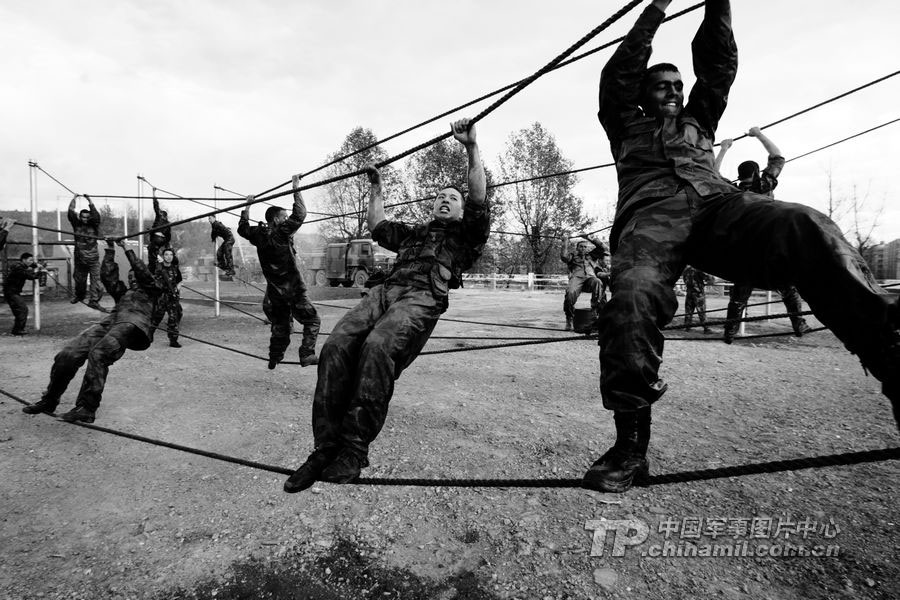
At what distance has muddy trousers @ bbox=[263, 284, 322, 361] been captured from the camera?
7.76 m

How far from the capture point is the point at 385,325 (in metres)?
2.95

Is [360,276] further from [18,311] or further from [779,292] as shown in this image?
[779,292]

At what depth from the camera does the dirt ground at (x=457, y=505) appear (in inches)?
118

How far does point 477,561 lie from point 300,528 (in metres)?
1.42

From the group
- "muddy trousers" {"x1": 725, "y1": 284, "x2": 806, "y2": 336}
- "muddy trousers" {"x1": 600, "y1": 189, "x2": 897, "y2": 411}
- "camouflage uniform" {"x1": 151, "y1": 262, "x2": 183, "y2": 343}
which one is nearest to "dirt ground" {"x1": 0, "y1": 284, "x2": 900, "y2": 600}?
"muddy trousers" {"x1": 725, "y1": 284, "x2": 806, "y2": 336}

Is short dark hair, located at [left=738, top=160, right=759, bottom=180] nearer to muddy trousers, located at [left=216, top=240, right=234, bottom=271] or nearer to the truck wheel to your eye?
muddy trousers, located at [left=216, top=240, right=234, bottom=271]

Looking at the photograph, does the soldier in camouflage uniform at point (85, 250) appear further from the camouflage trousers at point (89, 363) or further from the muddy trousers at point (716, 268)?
the muddy trousers at point (716, 268)

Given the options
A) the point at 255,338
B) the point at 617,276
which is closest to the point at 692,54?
the point at 617,276

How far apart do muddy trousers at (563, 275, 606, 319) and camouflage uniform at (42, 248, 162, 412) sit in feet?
28.6

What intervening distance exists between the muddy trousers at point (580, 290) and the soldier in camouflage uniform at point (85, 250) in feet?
40.3

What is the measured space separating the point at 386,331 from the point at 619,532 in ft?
7.61

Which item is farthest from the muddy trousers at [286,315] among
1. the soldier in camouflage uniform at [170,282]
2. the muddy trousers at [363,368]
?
the muddy trousers at [363,368]

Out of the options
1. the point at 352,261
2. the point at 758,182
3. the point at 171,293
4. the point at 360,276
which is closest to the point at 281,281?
the point at 171,293

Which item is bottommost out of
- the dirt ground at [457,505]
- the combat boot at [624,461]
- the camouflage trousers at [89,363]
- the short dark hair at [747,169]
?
the dirt ground at [457,505]
